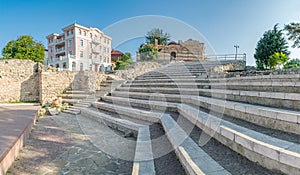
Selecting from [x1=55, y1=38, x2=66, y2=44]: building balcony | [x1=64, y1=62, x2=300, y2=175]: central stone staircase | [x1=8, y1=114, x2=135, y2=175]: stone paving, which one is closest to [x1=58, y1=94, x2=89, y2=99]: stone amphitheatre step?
[x1=8, y1=114, x2=135, y2=175]: stone paving

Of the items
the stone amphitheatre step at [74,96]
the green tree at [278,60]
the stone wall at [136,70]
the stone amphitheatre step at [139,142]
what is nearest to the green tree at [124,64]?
the stone wall at [136,70]

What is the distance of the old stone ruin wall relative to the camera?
868 cm

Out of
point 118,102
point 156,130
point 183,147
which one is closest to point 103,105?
point 118,102

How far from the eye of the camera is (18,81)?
29.4ft

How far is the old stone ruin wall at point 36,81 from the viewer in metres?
8.68

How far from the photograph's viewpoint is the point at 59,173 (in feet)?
8.03

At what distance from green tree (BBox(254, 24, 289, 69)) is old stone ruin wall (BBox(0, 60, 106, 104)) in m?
13.8

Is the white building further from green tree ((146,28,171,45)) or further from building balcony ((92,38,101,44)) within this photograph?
green tree ((146,28,171,45))

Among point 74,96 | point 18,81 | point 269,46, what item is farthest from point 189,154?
point 269,46

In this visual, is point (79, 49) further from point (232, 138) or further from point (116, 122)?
point (232, 138)

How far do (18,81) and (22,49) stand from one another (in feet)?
44.2

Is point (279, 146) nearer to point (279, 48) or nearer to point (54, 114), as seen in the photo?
point (54, 114)

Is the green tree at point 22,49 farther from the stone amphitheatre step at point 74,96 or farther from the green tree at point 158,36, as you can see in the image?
the green tree at point 158,36

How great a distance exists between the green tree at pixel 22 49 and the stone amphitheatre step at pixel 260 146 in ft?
76.1
